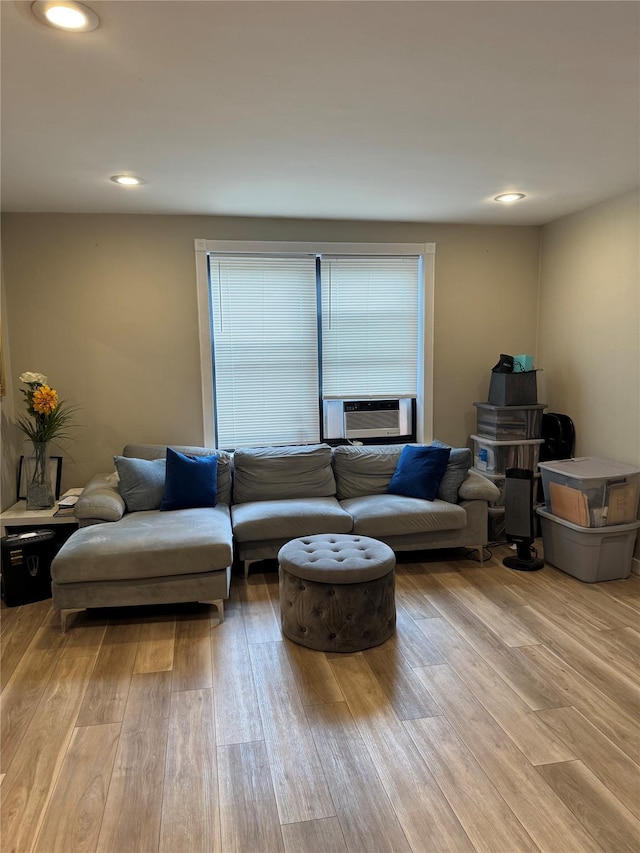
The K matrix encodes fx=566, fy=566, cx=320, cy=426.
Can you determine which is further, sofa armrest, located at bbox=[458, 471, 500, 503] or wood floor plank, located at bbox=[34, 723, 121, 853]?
sofa armrest, located at bbox=[458, 471, 500, 503]

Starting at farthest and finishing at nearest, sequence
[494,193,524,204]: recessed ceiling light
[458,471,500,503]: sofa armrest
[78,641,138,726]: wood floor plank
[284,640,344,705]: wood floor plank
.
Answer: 1. [458,471,500,503]: sofa armrest
2. [494,193,524,204]: recessed ceiling light
3. [284,640,344,705]: wood floor plank
4. [78,641,138,726]: wood floor plank

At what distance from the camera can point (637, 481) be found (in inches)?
151

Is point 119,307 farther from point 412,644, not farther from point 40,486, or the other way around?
point 412,644

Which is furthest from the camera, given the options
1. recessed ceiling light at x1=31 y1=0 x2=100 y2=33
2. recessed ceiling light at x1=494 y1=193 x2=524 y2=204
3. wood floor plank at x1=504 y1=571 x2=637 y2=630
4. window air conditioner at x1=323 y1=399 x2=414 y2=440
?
window air conditioner at x1=323 y1=399 x2=414 y2=440

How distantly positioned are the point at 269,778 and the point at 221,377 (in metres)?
3.15

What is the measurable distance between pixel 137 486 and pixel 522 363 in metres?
3.18

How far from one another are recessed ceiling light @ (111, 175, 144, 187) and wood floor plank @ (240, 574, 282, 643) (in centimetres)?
268

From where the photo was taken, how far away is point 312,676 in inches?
108

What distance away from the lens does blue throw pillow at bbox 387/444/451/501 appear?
4.27 m

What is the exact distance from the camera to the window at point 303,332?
4.60m

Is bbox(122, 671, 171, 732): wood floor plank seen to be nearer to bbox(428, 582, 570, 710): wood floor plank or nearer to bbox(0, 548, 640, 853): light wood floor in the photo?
bbox(0, 548, 640, 853): light wood floor

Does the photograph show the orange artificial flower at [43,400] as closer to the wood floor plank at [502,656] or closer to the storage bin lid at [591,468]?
the wood floor plank at [502,656]

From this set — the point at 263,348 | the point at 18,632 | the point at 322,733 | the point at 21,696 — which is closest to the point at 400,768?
the point at 322,733

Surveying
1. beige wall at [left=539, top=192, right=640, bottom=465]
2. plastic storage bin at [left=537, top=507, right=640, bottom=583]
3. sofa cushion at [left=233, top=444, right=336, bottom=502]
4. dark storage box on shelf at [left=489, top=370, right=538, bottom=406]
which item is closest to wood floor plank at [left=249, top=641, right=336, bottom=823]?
sofa cushion at [left=233, top=444, right=336, bottom=502]
